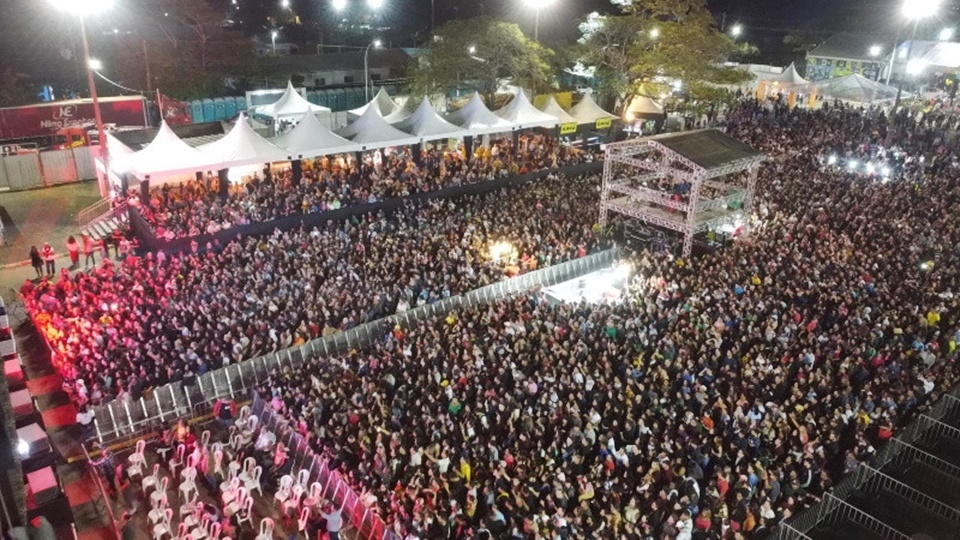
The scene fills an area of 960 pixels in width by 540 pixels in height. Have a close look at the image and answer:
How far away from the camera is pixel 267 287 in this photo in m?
17.0

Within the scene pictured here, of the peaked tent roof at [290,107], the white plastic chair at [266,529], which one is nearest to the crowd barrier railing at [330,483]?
the white plastic chair at [266,529]

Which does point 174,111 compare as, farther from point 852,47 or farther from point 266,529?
point 852,47

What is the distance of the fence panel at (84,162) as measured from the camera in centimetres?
2872

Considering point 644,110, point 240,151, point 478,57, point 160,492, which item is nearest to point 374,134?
point 240,151

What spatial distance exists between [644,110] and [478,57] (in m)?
9.45

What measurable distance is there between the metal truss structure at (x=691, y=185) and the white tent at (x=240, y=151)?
434 inches

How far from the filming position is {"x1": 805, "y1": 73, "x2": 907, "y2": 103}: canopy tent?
112ft

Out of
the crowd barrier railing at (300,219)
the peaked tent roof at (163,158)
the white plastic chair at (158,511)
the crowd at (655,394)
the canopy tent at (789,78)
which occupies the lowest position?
the white plastic chair at (158,511)

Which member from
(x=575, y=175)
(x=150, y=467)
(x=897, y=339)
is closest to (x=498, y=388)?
(x=150, y=467)

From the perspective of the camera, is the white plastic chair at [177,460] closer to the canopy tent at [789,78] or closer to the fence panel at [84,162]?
the fence panel at [84,162]

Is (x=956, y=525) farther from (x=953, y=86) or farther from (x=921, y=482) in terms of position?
(x=953, y=86)

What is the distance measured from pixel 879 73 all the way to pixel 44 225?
154ft

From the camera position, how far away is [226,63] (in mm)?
38438

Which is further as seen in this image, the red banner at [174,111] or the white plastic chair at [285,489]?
the red banner at [174,111]
